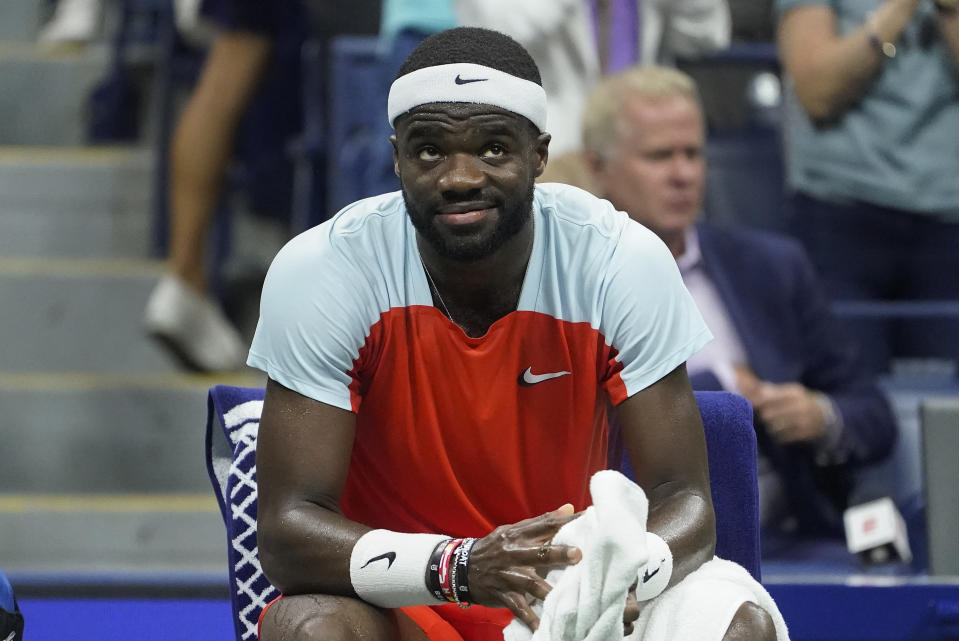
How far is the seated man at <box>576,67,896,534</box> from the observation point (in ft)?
11.1

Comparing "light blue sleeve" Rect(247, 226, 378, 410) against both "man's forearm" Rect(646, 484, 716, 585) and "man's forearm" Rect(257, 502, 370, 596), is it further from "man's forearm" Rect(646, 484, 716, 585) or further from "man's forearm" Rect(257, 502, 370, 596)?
"man's forearm" Rect(646, 484, 716, 585)

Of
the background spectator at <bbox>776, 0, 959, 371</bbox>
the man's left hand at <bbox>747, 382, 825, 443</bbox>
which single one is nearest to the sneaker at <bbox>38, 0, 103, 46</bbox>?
the background spectator at <bbox>776, 0, 959, 371</bbox>

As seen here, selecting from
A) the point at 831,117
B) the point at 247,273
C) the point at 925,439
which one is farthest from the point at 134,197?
the point at 925,439

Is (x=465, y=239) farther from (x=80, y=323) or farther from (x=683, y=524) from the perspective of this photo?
(x=80, y=323)

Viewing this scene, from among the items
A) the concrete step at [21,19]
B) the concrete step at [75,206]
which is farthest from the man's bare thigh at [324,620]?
the concrete step at [21,19]

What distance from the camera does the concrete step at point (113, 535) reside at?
3738 millimetres

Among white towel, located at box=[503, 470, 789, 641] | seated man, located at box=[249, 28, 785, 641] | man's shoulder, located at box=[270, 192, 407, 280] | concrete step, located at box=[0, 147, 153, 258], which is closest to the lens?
white towel, located at box=[503, 470, 789, 641]

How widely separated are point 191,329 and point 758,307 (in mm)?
1385

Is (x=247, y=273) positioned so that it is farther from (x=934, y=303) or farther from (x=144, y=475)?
(x=934, y=303)

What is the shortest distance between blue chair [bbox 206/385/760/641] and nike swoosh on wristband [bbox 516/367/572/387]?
0.28 m

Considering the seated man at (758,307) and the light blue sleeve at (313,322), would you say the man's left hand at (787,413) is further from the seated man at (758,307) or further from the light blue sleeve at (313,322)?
the light blue sleeve at (313,322)

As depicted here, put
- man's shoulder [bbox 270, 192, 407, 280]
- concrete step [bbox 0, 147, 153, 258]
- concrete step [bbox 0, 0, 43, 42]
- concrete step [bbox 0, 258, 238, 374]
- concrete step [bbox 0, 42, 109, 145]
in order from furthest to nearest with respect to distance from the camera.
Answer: concrete step [bbox 0, 0, 43, 42], concrete step [bbox 0, 42, 109, 145], concrete step [bbox 0, 147, 153, 258], concrete step [bbox 0, 258, 238, 374], man's shoulder [bbox 270, 192, 407, 280]

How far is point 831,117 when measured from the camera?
3.82m

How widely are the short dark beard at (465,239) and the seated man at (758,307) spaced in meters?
1.13
